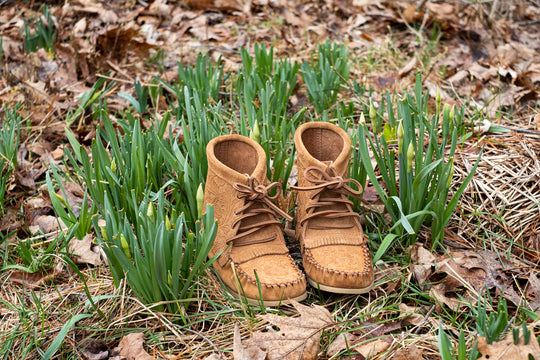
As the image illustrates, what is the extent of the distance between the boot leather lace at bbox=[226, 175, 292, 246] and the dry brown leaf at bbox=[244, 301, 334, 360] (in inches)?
12.8

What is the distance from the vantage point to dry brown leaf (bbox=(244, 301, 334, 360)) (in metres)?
1.49

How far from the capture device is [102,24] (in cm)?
418

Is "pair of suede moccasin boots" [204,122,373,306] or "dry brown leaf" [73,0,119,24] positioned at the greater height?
"dry brown leaf" [73,0,119,24]

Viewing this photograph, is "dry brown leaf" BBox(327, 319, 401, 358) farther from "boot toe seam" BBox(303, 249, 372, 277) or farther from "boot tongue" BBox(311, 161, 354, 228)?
"boot tongue" BBox(311, 161, 354, 228)

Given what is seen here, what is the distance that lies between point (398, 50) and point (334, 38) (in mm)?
565

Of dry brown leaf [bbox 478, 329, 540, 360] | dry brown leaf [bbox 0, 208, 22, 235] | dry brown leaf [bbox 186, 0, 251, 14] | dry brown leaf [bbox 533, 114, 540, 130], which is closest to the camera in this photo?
dry brown leaf [bbox 478, 329, 540, 360]

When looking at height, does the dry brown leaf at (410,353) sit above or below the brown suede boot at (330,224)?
below

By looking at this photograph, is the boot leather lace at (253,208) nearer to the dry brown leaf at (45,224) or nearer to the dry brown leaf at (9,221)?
the dry brown leaf at (45,224)

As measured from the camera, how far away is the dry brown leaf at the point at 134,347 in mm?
1537

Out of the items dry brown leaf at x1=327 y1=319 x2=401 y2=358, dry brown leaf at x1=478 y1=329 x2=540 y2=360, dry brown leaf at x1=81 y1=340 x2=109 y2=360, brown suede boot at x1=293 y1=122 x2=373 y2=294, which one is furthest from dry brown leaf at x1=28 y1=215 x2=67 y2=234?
dry brown leaf at x1=478 y1=329 x2=540 y2=360

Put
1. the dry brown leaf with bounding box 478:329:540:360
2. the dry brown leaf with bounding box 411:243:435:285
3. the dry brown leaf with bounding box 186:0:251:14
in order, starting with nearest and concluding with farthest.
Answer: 1. the dry brown leaf with bounding box 478:329:540:360
2. the dry brown leaf with bounding box 411:243:435:285
3. the dry brown leaf with bounding box 186:0:251:14

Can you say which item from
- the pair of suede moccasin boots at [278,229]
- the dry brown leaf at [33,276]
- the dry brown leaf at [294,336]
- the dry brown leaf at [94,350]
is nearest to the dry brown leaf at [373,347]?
the dry brown leaf at [294,336]

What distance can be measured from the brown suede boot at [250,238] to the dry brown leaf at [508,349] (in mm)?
595

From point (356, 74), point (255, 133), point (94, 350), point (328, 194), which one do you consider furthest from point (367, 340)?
point (356, 74)
